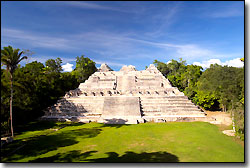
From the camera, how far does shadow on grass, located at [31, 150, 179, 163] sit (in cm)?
641

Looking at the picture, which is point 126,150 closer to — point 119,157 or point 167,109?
point 119,157

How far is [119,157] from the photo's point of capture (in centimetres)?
A: 666

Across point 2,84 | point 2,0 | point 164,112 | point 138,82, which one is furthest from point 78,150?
point 138,82

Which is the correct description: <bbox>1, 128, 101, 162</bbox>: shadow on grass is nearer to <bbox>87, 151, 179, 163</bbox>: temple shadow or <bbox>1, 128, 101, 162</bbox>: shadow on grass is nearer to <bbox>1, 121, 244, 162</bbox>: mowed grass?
<bbox>1, 121, 244, 162</bbox>: mowed grass

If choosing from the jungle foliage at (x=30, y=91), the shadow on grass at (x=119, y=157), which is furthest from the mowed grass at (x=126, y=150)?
the jungle foliage at (x=30, y=91)

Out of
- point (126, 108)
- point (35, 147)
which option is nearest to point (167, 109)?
point (126, 108)

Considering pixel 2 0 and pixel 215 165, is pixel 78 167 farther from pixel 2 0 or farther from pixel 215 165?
pixel 2 0

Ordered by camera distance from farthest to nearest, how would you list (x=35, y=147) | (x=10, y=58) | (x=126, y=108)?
(x=126, y=108), (x=35, y=147), (x=10, y=58)

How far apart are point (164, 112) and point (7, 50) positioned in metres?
15.5

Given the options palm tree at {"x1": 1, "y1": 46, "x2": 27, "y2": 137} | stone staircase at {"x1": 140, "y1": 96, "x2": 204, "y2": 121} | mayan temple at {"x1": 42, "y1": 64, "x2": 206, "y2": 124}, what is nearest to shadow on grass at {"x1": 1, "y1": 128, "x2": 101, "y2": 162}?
palm tree at {"x1": 1, "y1": 46, "x2": 27, "y2": 137}

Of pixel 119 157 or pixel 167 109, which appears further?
pixel 167 109

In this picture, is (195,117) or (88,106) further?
(88,106)

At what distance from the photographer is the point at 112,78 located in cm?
3038

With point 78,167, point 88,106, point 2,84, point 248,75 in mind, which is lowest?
point 78,167
